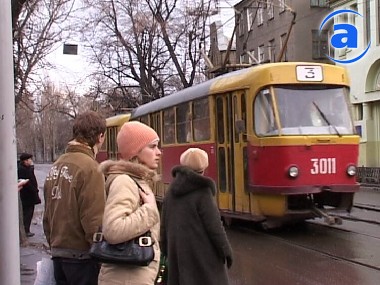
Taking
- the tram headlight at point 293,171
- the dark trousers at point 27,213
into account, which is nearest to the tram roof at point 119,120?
the dark trousers at point 27,213

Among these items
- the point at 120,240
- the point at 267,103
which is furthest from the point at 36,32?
the point at 120,240

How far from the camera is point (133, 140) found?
3389mm

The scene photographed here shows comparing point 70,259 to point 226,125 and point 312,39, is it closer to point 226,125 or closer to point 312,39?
point 226,125

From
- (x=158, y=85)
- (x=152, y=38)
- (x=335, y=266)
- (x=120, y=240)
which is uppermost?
(x=152, y=38)

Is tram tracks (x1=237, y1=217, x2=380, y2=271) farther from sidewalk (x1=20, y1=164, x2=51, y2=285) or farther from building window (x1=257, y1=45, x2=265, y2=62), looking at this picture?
building window (x1=257, y1=45, x2=265, y2=62)

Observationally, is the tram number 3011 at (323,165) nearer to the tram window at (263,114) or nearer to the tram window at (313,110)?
the tram window at (313,110)

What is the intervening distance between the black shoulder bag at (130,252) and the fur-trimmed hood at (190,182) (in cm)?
197

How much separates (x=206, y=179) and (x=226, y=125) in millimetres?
6808

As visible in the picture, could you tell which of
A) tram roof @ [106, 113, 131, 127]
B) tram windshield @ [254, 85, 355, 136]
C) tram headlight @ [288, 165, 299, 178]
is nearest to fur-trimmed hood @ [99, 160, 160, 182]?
tram headlight @ [288, 165, 299, 178]

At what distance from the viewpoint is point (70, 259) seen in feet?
12.8

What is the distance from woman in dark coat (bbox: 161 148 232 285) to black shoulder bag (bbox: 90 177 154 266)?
1897 millimetres

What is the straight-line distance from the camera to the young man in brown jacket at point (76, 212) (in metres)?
A: 3.86

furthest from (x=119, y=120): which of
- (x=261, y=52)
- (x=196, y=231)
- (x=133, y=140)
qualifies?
(x=261, y=52)

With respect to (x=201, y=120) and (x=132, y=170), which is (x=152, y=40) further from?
(x=132, y=170)
